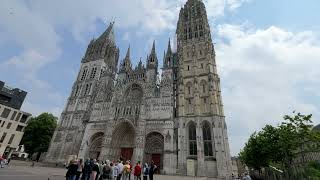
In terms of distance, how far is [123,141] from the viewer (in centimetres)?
3198

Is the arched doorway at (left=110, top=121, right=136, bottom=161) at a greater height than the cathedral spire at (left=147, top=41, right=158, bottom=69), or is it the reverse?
the cathedral spire at (left=147, top=41, right=158, bottom=69)

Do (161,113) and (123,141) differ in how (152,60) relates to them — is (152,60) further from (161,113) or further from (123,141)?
(123,141)

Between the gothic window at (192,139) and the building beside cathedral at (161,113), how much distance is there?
Result: 138mm

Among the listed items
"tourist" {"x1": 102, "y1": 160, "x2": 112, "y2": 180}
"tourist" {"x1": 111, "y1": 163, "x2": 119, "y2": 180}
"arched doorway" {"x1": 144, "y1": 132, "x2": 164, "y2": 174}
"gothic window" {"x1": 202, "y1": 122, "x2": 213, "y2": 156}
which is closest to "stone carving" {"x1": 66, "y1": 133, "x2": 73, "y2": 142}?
"arched doorway" {"x1": 144, "y1": 132, "x2": 164, "y2": 174}

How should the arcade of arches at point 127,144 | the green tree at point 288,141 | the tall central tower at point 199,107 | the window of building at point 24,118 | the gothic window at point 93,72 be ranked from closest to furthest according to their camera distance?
the green tree at point 288,141 → the tall central tower at point 199,107 → the arcade of arches at point 127,144 → the window of building at point 24,118 → the gothic window at point 93,72

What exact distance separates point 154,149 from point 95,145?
11.6 meters

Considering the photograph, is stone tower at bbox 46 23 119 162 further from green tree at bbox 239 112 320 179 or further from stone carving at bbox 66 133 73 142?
green tree at bbox 239 112 320 179

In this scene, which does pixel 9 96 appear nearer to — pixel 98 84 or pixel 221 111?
pixel 98 84

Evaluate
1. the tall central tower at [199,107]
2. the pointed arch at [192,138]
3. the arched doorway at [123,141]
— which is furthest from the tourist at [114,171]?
the arched doorway at [123,141]

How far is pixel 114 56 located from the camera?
4697 cm

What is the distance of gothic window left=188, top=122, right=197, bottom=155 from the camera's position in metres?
27.1

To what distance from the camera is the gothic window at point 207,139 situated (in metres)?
26.4

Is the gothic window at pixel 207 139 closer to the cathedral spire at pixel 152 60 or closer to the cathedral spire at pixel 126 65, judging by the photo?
the cathedral spire at pixel 152 60

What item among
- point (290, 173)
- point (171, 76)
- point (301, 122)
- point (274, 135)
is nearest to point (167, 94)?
point (171, 76)
